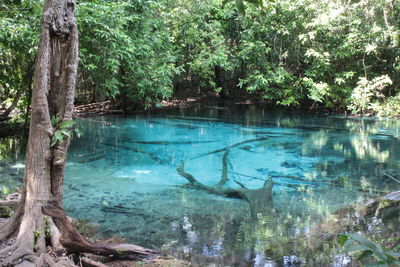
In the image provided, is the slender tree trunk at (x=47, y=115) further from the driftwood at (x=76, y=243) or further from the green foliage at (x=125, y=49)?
the green foliage at (x=125, y=49)

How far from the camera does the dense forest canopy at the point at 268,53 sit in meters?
12.3

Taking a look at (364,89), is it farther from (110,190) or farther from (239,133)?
(110,190)

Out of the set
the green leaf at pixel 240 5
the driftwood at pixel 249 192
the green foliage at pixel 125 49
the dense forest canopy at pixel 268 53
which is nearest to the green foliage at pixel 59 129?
the green leaf at pixel 240 5

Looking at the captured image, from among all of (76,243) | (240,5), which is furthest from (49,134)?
(240,5)

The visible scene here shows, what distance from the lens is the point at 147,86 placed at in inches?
504

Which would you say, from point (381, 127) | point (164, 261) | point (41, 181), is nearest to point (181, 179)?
point (164, 261)

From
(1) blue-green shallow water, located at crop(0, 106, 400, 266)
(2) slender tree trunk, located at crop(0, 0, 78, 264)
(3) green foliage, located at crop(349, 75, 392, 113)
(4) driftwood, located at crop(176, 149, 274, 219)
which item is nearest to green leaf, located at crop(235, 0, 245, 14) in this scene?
(2) slender tree trunk, located at crop(0, 0, 78, 264)

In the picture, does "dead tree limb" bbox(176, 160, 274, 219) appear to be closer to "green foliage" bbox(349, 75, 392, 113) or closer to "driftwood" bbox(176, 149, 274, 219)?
"driftwood" bbox(176, 149, 274, 219)

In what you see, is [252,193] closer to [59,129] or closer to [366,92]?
[59,129]

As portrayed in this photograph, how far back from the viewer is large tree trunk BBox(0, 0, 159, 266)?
2795mm

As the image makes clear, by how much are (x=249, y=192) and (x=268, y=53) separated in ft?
37.9

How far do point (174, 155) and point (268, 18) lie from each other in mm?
8971

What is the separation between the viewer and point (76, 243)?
2.83 meters

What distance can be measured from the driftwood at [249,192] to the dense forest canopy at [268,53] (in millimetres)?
5389
